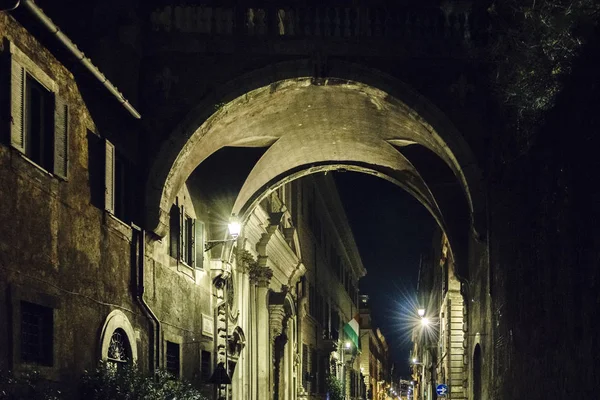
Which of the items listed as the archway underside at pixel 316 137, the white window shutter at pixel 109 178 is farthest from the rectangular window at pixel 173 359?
the white window shutter at pixel 109 178

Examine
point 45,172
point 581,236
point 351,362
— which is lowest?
point 351,362

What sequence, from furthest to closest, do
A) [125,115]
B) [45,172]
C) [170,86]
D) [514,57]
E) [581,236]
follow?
[170,86], [125,115], [514,57], [45,172], [581,236]

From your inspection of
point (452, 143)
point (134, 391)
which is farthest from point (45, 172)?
point (452, 143)

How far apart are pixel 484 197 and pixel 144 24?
8.25 metres

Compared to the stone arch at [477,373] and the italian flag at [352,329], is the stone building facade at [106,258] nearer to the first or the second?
the stone arch at [477,373]

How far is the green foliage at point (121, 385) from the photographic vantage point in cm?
1563

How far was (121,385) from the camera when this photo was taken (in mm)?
16016

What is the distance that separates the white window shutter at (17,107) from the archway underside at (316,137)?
711 cm

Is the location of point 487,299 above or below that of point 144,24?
below

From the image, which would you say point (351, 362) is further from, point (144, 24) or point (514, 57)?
point (514, 57)

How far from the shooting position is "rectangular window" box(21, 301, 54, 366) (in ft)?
44.5

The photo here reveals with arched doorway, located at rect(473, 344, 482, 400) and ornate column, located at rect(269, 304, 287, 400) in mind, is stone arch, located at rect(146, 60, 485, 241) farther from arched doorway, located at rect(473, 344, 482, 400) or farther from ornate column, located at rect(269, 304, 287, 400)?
ornate column, located at rect(269, 304, 287, 400)

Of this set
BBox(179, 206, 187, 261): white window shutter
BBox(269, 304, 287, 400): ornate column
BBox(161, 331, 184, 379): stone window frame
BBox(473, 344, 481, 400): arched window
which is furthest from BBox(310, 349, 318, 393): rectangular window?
BBox(161, 331, 184, 379): stone window frame

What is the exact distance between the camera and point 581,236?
38.6 ft
